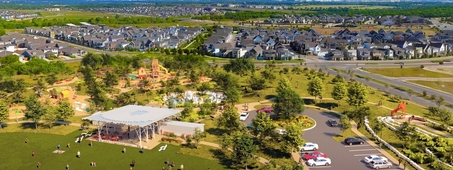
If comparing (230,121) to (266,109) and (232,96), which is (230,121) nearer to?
(232,96)

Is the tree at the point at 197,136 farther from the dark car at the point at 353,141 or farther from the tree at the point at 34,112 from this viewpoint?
the tree at the point at 34,112

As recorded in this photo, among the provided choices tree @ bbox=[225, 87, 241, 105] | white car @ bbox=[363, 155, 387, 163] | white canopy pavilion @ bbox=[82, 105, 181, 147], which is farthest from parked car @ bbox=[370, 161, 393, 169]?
tree @ bbox=[225, 87, 241, 105]

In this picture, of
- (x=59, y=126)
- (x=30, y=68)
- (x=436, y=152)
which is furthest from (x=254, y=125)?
(x=30, y=68)

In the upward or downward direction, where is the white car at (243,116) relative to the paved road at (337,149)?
upward

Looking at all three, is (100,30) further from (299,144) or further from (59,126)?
(299,144)

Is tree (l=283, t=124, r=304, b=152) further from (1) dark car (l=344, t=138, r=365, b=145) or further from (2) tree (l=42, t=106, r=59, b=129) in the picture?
(2) tree (l=42, t=106, r=59, b=129)

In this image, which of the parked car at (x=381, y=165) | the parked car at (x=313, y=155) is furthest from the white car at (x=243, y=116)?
the parked car at (x=381, y=165)

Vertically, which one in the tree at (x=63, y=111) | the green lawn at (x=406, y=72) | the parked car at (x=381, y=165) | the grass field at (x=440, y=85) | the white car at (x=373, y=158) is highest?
the tree at (x=63, y=111)
